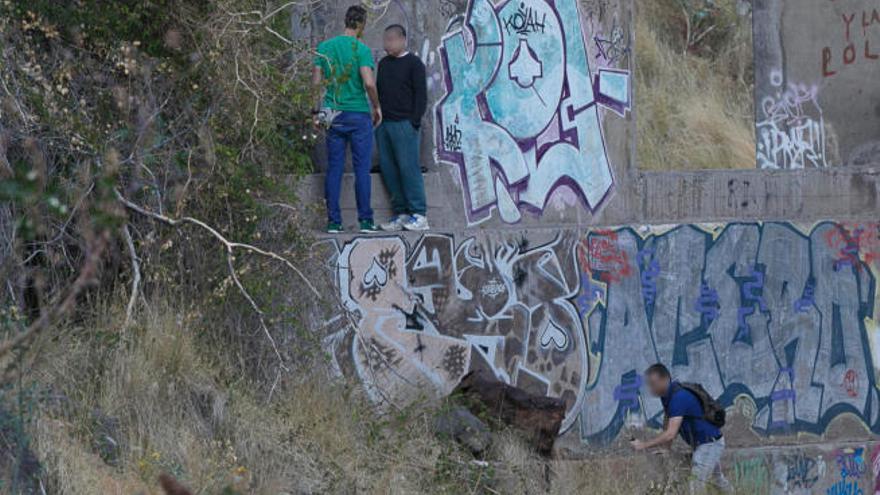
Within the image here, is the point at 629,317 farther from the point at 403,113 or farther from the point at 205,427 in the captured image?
the point at 205,427

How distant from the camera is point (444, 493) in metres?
9.49

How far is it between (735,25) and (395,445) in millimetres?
13309

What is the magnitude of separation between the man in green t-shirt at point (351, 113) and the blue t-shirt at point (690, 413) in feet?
8.40

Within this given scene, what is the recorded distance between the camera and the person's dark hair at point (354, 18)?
10.7 meters

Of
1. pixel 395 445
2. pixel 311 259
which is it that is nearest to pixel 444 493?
pixel 395 445

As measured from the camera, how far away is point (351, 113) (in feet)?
35.4

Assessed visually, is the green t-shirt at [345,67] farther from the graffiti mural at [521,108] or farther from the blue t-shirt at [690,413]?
the blue t-shirt at [690,413]

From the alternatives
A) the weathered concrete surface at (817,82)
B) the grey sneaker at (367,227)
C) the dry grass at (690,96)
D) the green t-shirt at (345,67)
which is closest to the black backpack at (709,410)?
the grey sneaker at (367,227)

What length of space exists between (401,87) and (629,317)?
2.61 metres

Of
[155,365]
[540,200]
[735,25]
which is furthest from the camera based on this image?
[735,25]

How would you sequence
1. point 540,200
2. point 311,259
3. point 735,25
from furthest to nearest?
1. point 735,25
2. point 540,200
3. point 311,259

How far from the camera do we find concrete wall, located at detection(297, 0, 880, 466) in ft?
35.9

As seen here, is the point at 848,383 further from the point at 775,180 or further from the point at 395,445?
the point at 395,445

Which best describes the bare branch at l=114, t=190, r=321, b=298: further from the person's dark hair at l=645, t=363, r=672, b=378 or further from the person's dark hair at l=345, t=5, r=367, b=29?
the person's dark hair at l=645, t=363, r=672, b=378
